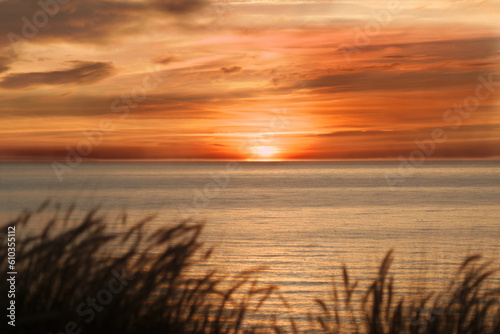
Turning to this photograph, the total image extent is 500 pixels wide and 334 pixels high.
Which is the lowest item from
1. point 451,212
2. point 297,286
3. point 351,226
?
point 297,286

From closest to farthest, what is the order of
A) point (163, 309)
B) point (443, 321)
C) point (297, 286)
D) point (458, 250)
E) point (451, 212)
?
1. point (163, 309)
2. point (443, 321)
3. point (297, 286)
4. point (458, 250)
5. point (451, 212)

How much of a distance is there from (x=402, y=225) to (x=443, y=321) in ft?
104

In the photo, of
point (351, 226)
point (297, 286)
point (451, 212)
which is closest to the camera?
point (297, 286)

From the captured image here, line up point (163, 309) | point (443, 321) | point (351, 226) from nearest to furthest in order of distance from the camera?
point (163, 309)
point (443, 321)
point (351, 226)

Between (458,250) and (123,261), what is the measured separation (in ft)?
67.0

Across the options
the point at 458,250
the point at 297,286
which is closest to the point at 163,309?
the point at 297,286

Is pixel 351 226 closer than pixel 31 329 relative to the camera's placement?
No

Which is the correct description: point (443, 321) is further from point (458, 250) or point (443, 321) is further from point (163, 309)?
point (458, 250)

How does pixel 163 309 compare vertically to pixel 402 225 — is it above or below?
below

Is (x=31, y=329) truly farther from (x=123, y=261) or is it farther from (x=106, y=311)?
(x=123, y=261)

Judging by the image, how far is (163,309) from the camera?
187 inches

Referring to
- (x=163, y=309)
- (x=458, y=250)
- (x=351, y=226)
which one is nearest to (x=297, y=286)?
(x=458, y=250)

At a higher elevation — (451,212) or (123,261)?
(451,212)

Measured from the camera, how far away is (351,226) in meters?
35.4
